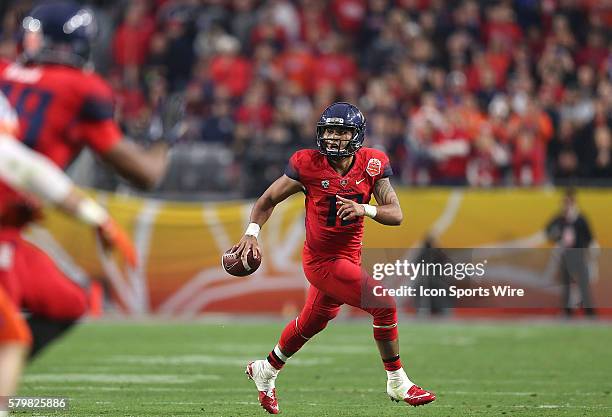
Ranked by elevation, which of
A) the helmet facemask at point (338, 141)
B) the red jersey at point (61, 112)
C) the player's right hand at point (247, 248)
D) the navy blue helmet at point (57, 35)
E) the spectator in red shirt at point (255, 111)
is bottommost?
the player's right hand at point (247, 248)

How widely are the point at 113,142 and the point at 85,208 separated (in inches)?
21.8

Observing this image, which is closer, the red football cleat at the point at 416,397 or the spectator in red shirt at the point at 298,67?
the red football cleat at the point at 416,397

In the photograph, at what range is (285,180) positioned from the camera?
24.2 ft

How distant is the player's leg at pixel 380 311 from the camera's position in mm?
7172

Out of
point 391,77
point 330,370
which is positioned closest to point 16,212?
point 330,370

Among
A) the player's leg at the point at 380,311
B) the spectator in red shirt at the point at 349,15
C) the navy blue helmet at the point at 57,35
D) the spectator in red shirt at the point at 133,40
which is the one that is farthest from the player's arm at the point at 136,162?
the spectator in red shirt at the point at 349,15

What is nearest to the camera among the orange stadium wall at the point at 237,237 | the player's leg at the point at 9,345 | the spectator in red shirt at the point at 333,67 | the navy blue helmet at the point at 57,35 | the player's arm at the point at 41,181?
the player's arm at the point at 41,181

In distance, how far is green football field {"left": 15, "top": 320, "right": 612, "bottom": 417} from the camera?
7406mm

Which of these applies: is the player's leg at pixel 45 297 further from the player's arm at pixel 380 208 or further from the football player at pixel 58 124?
the player's arm at pixel 380 208

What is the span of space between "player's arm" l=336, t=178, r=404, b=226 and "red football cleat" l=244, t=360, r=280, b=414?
3.39 feet

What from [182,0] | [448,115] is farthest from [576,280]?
[182,0]

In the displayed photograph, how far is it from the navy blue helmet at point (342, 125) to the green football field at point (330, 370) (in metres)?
1.44

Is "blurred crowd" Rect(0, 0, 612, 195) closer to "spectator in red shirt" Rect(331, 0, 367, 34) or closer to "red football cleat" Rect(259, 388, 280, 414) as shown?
"spectator in red shirt" Rect(331, 0, 367, 34)

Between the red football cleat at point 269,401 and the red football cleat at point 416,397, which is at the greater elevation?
the red football cleat at point 416,397
